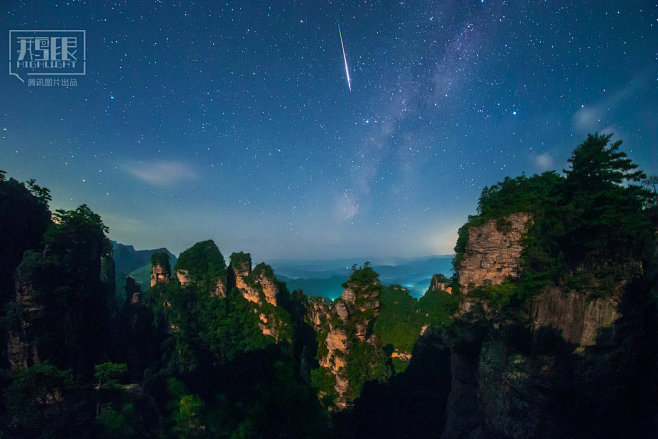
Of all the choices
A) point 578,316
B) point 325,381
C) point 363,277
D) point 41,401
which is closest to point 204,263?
point 41,401

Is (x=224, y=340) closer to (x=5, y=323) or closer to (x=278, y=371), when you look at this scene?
(x=5, y=323)

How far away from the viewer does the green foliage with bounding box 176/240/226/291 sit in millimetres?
39594

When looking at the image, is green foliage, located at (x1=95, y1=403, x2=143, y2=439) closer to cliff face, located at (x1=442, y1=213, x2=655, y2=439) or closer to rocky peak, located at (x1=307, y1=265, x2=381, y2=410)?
rocky peak, located at (x1=307, y1=265, x2=381, y2=410)

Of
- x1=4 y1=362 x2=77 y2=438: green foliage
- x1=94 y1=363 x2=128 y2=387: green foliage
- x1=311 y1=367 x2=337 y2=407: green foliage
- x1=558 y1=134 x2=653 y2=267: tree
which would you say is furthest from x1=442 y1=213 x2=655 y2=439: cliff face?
x1=4 y1=362 x2=77 y2=438: green foliage

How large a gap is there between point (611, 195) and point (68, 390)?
39241 millimetres

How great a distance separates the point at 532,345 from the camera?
1206 centimetres

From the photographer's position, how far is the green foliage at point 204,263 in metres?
39.6

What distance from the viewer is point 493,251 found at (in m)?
15.7

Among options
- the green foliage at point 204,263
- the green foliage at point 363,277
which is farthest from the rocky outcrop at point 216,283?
the green foliage at point 363,277

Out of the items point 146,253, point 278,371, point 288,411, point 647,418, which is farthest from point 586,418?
point 146,253

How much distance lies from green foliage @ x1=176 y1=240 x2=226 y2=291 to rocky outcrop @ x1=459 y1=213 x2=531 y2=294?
40.4 m

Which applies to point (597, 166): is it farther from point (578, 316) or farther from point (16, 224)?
point (16, 224)

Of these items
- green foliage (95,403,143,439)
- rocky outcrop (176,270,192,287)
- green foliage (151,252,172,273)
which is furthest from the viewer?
green foliage (151,252,172,273)

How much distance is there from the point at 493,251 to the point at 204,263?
46770mm
